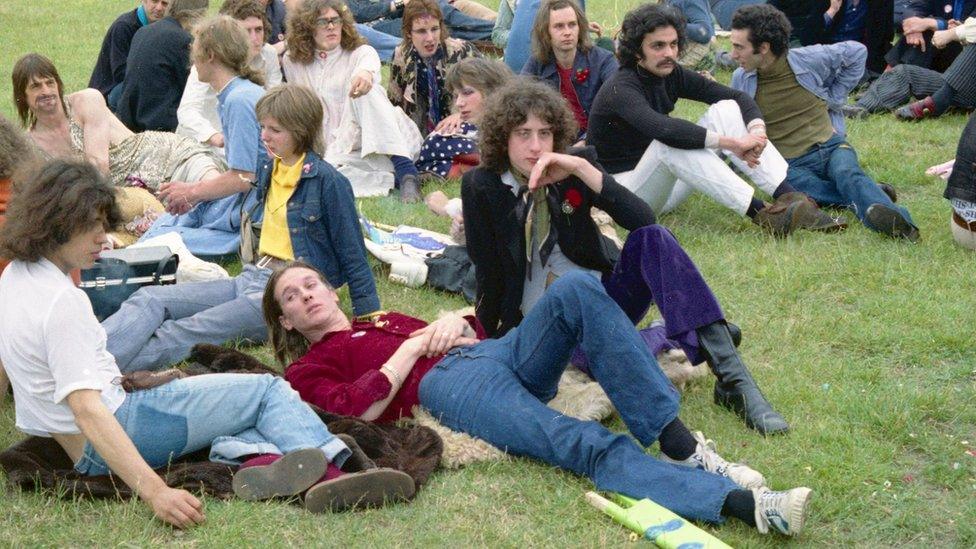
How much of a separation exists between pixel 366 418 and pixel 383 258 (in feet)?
7.28

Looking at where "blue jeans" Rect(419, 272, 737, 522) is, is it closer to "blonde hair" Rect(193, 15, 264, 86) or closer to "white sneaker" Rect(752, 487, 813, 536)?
"white sneaker" Rect(752, 487, 813, 536)

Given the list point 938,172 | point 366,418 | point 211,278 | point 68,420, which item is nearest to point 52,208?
point 68,420

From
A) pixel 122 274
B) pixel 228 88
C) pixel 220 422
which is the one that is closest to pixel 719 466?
pixel 220 422

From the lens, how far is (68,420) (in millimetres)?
4266

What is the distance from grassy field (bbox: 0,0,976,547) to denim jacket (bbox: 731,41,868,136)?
0.96 meters

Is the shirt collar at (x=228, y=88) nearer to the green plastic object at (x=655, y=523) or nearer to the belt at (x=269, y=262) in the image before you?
the belt at (x=269, y=262)

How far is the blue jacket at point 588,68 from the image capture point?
27.6 ft

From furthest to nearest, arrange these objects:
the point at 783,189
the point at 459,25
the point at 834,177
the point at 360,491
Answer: the point at 459,25, the point at 834,177, the point at 783,189, the point at 360,491

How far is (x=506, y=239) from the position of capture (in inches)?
213

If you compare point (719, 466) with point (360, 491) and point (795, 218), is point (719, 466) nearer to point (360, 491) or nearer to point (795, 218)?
point (360, 491)

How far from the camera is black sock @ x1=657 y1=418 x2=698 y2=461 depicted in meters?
4.41

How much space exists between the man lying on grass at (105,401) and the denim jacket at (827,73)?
4584mm

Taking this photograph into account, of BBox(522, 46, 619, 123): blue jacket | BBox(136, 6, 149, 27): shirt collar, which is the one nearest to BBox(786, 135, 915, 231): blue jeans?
BBox(522, 46, 619, 123): blue jacket

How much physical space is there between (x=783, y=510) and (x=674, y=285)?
3.95 ft
